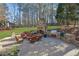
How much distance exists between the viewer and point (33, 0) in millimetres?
1341

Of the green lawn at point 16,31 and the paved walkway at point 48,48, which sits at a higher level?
the green lawn at point 16,31

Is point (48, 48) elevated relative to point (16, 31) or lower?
lower

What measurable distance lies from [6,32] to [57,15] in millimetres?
376

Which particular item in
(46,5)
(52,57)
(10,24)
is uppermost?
(46,5)

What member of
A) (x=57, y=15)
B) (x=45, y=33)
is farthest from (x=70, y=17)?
(x=45, y=33)

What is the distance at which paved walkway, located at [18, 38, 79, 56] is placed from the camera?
1.32 meters

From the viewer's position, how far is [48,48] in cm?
133

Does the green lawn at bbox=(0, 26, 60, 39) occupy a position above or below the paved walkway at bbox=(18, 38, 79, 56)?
above

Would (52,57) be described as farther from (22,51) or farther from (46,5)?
(46,5)

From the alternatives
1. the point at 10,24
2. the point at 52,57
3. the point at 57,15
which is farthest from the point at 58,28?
the point at 10,24

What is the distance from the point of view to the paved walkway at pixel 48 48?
132 cm

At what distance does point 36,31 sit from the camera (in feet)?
4.38

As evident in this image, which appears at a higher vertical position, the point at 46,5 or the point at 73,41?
Result: the point at 46,5

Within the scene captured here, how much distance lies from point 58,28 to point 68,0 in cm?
21
